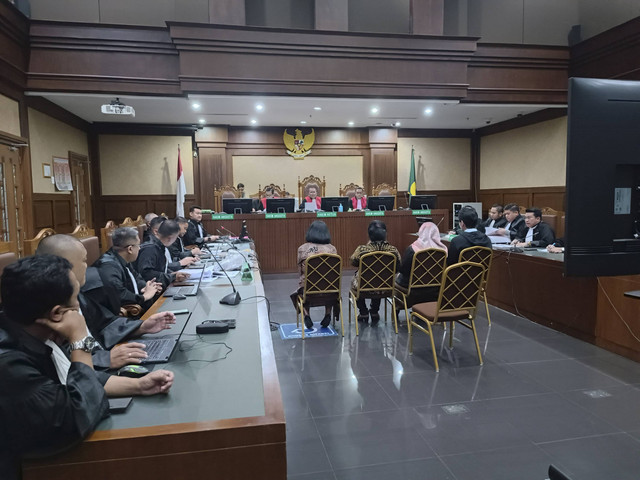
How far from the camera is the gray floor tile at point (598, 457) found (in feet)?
6.59

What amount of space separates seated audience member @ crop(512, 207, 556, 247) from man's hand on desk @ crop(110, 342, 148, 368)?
4611 millimetres

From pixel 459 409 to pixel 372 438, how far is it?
2.17 feet

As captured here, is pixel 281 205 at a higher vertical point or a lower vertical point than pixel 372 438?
higher

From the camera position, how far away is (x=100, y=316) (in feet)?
6.57

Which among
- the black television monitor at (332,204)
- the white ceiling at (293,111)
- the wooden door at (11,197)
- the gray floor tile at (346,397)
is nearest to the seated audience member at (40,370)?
the gray floor tile at (346,397)

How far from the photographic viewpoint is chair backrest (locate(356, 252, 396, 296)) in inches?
153

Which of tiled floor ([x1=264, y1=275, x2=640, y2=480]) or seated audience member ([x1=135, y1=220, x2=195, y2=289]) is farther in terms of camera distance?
seated audience member ([x1=135, y1=220, x2=195, y2=289])

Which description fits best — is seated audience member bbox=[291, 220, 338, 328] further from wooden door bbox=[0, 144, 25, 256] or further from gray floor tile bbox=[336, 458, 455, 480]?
wooden door bbox=[0, 144, 25, 256]

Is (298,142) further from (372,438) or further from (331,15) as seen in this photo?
(372,438)

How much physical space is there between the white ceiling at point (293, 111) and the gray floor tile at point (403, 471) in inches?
218

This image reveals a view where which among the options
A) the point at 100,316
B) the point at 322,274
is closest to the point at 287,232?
the point at 322,274

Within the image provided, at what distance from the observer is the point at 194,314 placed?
7.66 ft

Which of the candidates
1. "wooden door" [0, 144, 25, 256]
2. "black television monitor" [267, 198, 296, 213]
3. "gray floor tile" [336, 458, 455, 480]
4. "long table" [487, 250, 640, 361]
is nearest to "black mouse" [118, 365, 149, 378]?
"gray floor tile" [336, 458, 455, 480]

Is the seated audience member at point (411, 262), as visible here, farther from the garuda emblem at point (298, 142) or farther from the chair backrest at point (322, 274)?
the garuda emblem at point (298, 142)
